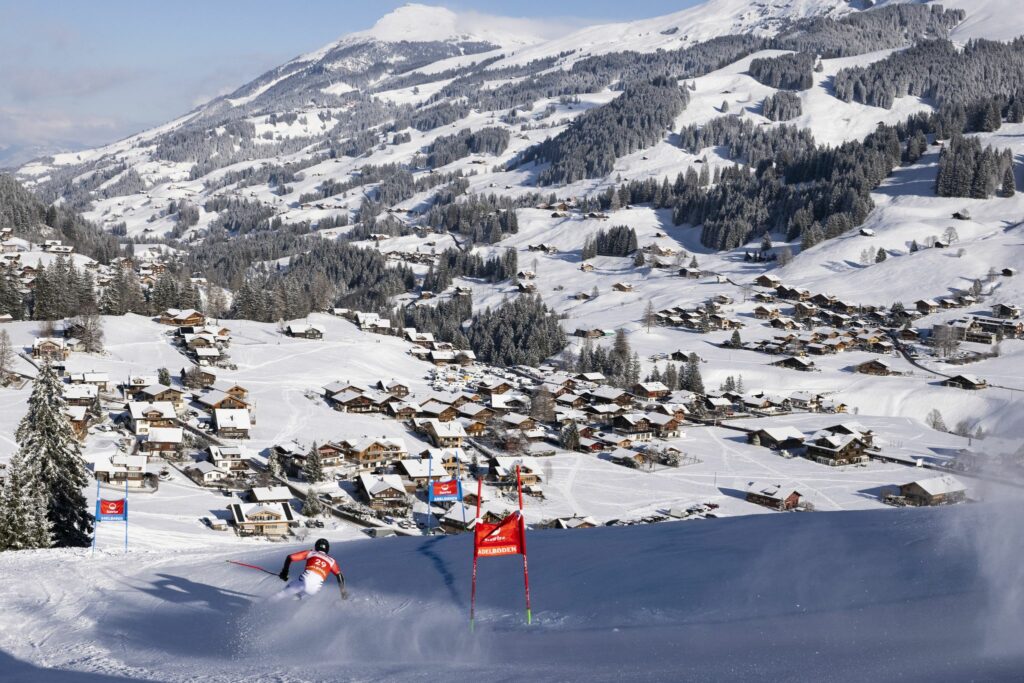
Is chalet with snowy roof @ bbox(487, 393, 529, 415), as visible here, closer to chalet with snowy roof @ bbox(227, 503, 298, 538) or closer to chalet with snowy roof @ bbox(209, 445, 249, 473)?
chalet with snowy roof @ bbox(209, 445, 249, 473)

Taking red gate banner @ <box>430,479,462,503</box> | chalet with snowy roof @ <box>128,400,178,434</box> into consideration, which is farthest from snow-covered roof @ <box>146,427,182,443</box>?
red gate banner @ <box>430,479,462,503</box>

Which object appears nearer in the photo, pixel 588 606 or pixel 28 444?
pixel 588 606

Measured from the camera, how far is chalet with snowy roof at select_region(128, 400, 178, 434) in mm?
54094

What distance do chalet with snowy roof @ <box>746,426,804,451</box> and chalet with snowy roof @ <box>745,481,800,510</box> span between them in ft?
42.2

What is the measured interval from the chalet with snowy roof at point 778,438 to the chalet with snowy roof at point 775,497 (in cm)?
1287

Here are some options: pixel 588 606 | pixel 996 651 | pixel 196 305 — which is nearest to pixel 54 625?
pixel 588 606

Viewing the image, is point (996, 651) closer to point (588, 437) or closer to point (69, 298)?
point (588, 437)

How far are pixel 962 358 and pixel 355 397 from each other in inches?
2342

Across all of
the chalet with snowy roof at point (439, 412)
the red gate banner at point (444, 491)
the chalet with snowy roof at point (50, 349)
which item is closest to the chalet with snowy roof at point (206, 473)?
the red gate banner at point (444, 491)

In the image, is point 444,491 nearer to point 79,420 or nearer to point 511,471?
point 511,471

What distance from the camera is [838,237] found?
137m

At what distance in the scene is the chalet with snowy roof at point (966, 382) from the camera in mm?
73500

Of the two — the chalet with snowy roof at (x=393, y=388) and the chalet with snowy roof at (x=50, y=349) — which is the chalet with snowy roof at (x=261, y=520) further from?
the chalet with snowy roof at (x=50, y=349)

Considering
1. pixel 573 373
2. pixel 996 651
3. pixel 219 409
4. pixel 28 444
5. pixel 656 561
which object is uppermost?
pixel 996 651
